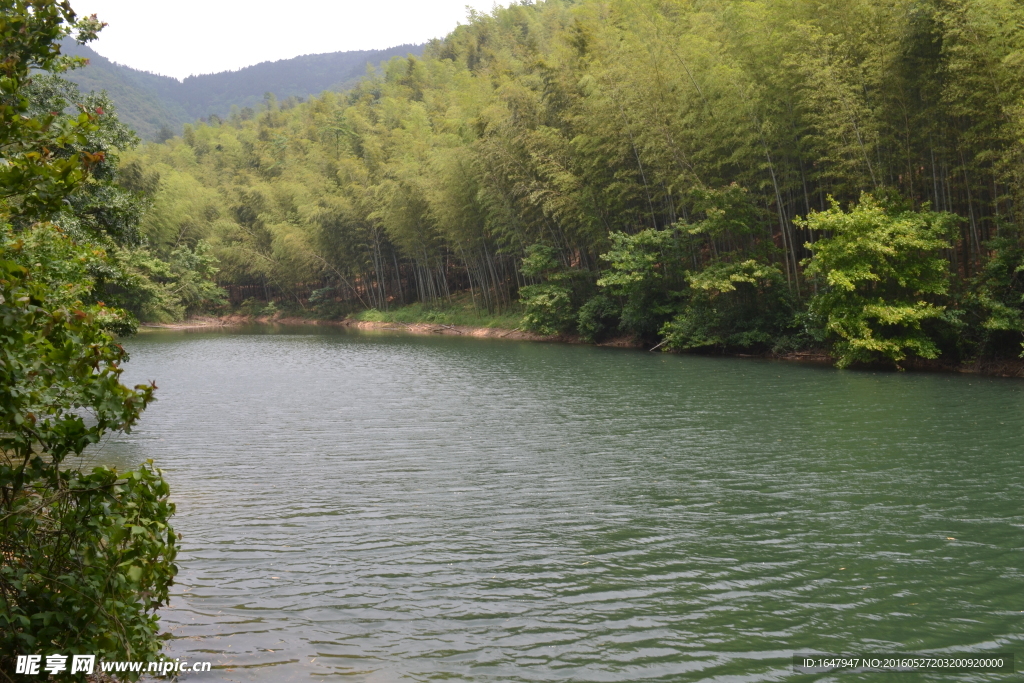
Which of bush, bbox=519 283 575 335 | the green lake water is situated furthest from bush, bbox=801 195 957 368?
bush, bbox=519 283 575 335

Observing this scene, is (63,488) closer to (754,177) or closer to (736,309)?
(736,309)

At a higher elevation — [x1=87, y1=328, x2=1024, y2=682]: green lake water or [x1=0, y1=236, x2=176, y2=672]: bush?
[x1=0, y1=236, x2=176, y2=672]: bush

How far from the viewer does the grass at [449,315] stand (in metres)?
38.6

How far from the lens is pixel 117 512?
11.4ft

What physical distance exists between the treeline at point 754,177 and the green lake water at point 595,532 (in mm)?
3887

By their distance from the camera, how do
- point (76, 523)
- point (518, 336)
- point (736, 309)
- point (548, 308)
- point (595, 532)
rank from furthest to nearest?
point (518, 336), point (548, 308), point (736, 309), point (595, 532), point (76, 523)

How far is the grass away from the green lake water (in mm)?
21805

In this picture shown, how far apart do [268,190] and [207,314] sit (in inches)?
453

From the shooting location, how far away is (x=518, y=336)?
35.4 m

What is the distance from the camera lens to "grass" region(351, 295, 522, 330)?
38625 millimetres

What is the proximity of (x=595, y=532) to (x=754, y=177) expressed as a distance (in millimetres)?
19784

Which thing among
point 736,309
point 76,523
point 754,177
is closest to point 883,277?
point 736,309

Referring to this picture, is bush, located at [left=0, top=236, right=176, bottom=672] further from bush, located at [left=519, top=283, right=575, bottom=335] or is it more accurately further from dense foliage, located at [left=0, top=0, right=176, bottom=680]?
bush, located at [left=519, top=283, right=575, bottom=335]

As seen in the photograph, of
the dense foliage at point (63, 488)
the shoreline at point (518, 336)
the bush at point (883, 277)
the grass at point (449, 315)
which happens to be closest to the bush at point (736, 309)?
the shoreline at point (518, 336)
